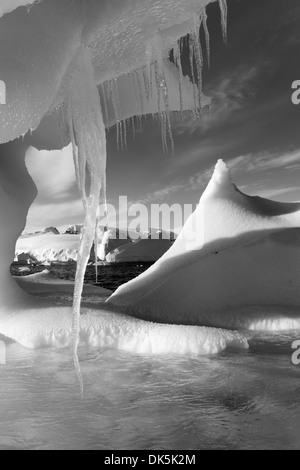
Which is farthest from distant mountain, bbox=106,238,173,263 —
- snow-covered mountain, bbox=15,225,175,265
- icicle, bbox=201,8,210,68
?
icicle, bbox=201,8,210,68

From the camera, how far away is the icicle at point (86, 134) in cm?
483

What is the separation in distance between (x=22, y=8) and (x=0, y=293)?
383 centimetres

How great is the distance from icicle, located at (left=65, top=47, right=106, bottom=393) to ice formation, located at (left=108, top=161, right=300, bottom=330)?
94.5 inches

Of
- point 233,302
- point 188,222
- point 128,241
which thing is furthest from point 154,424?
point 128,241

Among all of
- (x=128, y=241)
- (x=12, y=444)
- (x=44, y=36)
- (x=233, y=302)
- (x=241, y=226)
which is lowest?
Answer: (x=12, y=444)

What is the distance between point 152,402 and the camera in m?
3.33

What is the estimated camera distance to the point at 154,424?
2.90 metres

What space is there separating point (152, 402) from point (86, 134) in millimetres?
3080

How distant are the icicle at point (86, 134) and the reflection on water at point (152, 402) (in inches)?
46.5

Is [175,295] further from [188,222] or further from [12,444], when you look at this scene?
[12,444]

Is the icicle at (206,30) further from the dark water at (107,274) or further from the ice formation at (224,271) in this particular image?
the dark water at (107,274)
